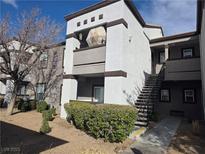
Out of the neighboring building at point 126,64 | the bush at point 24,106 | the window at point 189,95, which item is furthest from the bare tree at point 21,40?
the window at point 189,95

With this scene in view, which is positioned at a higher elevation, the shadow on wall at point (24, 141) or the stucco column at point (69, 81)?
the stucco column at point (69, 81)

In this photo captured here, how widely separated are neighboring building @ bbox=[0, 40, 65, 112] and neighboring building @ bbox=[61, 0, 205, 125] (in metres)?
2.63

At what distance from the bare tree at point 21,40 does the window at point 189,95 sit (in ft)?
43.0

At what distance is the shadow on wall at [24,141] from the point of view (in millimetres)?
5863

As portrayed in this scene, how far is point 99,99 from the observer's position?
13.3 meters

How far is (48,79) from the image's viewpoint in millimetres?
15883

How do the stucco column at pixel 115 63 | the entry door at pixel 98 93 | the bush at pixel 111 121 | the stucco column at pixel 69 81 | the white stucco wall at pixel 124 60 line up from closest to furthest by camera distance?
the bush at pixel 111 121 < the stucco column at pixel 115 63 < the white stucco wall at pixel 124 60 < the stucco column at pixel 69 81 < the entry door at pixel 98 93

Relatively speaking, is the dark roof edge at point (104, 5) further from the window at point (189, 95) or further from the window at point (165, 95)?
the window at point (189, 95)

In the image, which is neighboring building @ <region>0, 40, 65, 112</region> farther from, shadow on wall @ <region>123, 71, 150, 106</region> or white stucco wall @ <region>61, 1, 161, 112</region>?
shadow on wall @ <region>123, 71, 150, 106</region>

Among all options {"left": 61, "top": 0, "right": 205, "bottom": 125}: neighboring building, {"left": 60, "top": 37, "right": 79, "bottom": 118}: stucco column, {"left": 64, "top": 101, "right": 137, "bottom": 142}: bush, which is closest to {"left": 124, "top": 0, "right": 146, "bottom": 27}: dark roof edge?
{"left": 61, "top": 0, "right": 205, "bottom": 125}: neighboring building

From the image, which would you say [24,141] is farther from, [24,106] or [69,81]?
[24,106]

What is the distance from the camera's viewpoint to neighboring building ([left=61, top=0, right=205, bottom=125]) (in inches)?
385

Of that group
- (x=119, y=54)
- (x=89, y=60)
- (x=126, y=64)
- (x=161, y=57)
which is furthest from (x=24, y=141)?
(x=161, y=57)

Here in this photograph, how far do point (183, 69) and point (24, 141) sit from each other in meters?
12.1
